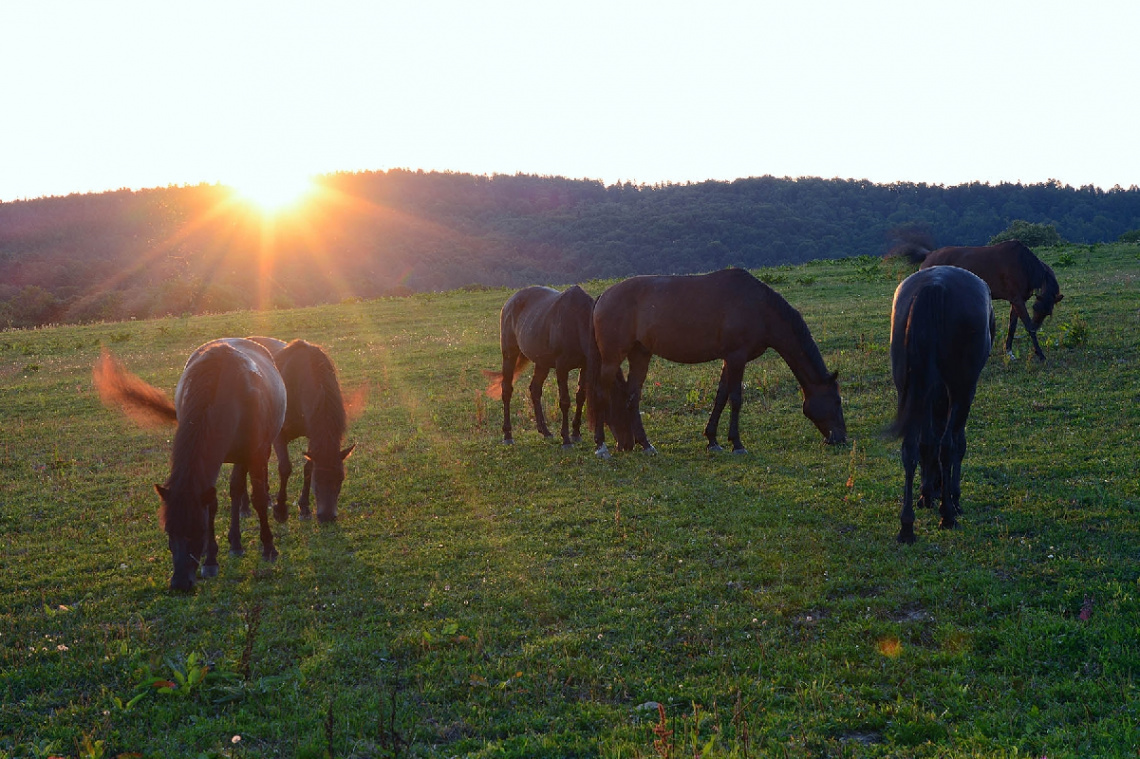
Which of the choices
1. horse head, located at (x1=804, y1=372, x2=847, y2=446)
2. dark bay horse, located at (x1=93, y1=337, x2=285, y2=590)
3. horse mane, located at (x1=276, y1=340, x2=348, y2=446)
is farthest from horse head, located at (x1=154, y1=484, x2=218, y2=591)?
horse head, located at (x1=804, y1=372, x2=847, y2=446)

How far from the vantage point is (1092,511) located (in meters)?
7.17

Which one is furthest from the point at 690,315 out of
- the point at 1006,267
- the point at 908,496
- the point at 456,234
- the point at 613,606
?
the point at 456,234

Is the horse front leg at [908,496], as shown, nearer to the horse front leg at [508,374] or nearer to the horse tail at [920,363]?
the horse tail at [920,363]

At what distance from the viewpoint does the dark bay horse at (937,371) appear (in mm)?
6957

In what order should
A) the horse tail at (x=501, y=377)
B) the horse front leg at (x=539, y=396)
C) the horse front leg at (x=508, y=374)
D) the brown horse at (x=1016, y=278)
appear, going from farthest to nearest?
the brown horse at (x=1016, y=278) → the horse tail at (x=501, y=377) → the horse front leg at (x=508, y=374) → the horse front leg at (x=539, y=396)

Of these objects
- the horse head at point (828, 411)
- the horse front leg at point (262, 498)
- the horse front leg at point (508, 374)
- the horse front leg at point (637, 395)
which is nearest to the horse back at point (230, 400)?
the horse front leg at point (262, 498)

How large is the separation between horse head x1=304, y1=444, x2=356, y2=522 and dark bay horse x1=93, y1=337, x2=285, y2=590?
0.75m

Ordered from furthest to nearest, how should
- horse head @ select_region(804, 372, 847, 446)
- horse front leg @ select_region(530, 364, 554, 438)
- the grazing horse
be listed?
horse front leg @ select_region(530, 364, 554, 438)
the grazing horse
horse head @ select_region(804, 372, 847, 446)

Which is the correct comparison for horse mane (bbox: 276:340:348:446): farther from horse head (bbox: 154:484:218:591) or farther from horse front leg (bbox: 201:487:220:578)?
horse head (bbox: 154:484:218:591)

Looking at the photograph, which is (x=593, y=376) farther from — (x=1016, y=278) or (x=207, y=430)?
(x=1016, y=278)

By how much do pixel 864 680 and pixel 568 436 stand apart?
7.75 m

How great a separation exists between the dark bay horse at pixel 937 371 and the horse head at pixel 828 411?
2.96 metres

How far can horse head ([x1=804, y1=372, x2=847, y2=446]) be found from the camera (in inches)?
423

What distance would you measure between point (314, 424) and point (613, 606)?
4.17 metres
